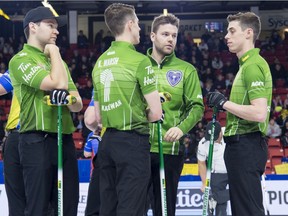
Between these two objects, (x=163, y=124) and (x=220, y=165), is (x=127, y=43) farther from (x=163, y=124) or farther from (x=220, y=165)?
(x=220, y=165)

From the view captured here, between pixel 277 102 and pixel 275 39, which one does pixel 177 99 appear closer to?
pixel 277 102

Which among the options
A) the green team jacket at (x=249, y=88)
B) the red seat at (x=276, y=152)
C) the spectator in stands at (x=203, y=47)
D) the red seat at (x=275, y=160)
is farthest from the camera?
the spectator in stands at (x=203, y=47)

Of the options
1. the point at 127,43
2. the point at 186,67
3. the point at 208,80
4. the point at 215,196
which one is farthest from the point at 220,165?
the point at 208,80

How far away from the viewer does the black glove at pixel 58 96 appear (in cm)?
525

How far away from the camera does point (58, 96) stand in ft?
17.2

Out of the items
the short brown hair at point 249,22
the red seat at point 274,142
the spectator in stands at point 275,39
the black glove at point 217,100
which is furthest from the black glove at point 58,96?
the spectator in stands at point 275,39

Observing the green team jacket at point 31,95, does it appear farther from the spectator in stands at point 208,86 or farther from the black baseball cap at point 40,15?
the spectator in stands at point 208,86

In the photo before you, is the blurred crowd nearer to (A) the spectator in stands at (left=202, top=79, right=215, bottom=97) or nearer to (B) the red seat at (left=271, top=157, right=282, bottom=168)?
(A) the spectator in stands at (left=202, top=79, right=215, bottom=97)

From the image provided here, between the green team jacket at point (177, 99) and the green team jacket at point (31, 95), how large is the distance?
2.92ft

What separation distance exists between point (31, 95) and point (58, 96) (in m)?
0.36

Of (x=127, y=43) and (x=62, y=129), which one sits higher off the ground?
(x=127, y=43)

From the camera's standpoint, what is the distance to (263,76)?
18.3ft

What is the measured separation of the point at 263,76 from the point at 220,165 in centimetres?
501

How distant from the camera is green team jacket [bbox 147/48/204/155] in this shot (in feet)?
19.5
